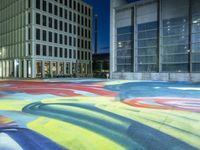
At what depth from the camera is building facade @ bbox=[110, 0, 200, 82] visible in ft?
132

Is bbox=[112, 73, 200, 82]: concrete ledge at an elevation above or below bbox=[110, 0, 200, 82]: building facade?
below

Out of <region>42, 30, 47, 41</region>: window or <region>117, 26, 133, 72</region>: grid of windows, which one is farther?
<region>42, 30, 47, 41</region>: window

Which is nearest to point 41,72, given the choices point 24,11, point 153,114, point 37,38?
point 37,38

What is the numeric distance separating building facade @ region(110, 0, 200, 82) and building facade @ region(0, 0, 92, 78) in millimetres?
22353

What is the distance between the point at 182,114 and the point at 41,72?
5744cm

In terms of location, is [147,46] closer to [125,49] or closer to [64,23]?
[125,49]

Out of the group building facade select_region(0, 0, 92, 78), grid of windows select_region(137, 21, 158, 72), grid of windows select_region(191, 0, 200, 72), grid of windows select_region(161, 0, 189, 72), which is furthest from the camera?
building facade select_region(0, 0, 92, 78)

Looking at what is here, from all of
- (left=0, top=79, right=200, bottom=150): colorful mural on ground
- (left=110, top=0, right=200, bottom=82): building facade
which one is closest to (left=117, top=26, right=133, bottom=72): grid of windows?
(left=110, top=0, right=200, bottom=82): building facade

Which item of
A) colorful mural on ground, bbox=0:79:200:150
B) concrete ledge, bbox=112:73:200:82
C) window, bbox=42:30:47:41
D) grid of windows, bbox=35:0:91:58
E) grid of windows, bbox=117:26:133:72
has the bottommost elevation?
colorful mural on ground, bbox=0:79:200:150

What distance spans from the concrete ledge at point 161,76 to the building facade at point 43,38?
2407cm

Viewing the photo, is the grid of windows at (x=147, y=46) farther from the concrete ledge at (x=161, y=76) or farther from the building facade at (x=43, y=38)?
the building facade at (x=43, y=38)

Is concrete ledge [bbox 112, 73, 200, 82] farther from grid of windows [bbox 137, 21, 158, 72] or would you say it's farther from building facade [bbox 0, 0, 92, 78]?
building facade [bbox 0, 0, 92, 78]

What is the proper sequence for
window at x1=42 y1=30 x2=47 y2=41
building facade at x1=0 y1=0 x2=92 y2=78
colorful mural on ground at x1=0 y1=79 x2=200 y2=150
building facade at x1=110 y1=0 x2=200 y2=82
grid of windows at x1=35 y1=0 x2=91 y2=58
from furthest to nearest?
grid of windows at x1=35 y1=0 x2=91 y2=58, window at x1=42 y1=30 x2=47 y2=41, building facade at x1=0 y1=0 x2=92 y2=78, building facade at x1=110 y1=0 x2=200 y2=82, colorful mural on ground at x1=0 y1=79 x2=200 y2=150

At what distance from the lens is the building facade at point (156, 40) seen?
40.4 metres
